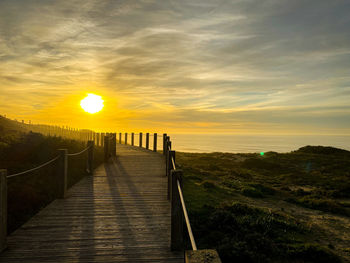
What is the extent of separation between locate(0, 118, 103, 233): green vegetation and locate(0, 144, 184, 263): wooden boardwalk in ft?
3.67

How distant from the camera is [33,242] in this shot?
4.89 m

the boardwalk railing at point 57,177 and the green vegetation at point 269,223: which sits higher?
the boardwalk railing at point 57,177

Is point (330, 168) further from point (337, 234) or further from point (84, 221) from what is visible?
point (84, 221)

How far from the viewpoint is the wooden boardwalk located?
4.40 m

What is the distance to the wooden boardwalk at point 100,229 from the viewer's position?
440cm

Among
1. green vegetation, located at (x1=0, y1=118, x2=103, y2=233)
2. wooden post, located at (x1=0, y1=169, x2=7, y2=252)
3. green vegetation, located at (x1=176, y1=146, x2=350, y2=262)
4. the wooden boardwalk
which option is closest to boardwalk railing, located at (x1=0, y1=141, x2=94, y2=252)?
wooden post, located at (x1=0, y1=169, x2=7, y2=252)

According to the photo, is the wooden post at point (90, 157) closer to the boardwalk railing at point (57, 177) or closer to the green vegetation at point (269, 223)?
the boardwalk railing at point (57, 177)

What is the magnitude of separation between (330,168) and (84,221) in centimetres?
2578

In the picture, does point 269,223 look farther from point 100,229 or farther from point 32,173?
point 32,173

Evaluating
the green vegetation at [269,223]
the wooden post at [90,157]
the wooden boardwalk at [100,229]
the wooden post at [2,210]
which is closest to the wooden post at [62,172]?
the wooden boardwalk at [100,229]

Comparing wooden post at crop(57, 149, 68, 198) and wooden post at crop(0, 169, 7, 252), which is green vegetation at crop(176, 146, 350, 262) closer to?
wooden post at crop(57, 149, 68, 198)

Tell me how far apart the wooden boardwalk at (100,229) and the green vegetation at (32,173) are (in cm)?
112

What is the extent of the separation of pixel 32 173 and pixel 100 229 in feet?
21.1

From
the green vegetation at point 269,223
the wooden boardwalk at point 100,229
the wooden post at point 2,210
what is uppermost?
the wooden post at point 2,210
